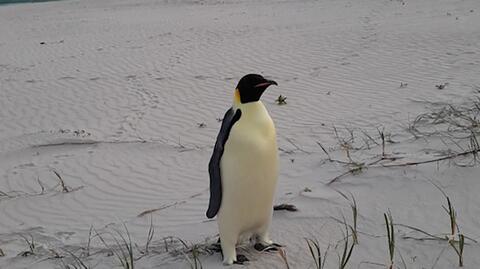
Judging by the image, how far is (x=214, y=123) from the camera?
709cm

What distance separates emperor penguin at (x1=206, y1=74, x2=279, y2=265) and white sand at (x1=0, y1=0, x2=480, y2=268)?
0.27 meters

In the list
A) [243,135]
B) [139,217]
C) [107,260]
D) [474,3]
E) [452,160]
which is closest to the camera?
[243,135]

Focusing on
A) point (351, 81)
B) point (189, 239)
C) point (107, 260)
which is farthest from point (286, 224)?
point (351, 81)

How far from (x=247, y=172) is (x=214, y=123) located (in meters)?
4.04

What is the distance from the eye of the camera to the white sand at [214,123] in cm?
373

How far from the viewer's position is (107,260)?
361cm

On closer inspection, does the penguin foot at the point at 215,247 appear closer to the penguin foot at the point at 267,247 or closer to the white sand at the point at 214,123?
the white sand at the point at 214,123

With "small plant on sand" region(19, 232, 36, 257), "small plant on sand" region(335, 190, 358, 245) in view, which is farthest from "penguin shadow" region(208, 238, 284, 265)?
"small plant on sand" region(19, 232, 36, 257)

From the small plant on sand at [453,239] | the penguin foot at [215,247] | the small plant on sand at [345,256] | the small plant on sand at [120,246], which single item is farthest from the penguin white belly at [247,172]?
the small plant on sand at [453,239]

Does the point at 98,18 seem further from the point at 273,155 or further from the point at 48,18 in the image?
the point at 273,155

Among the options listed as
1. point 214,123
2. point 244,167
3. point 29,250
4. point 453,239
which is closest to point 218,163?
point 244,167

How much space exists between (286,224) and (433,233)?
930mm

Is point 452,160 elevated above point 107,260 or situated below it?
above

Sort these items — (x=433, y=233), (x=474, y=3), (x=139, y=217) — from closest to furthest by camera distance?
(x=433, y=233)
(x=139, y=217)
(x=474, y=3)
